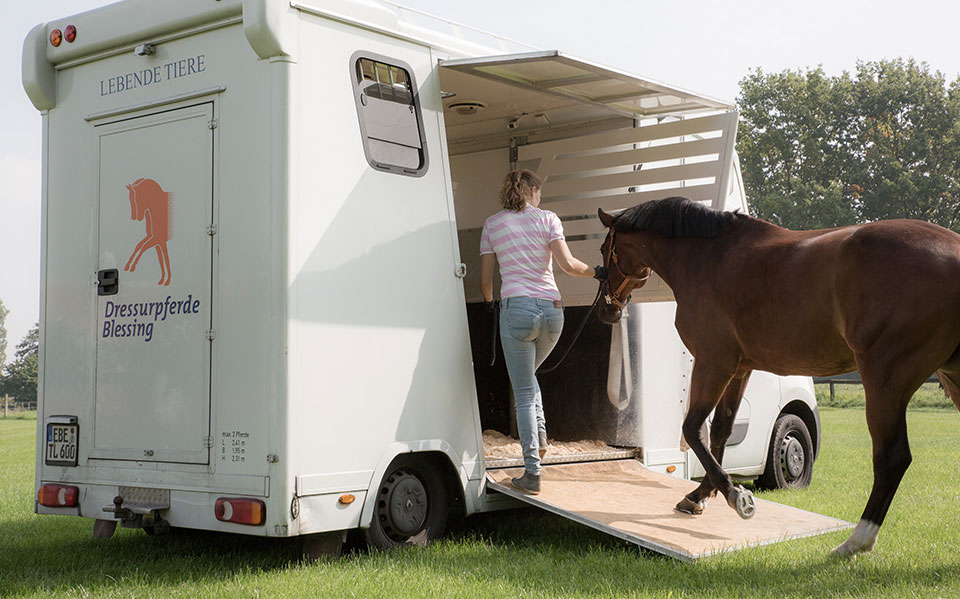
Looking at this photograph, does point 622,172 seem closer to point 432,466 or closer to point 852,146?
point 432,466

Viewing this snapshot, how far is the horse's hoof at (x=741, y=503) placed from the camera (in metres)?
5.78

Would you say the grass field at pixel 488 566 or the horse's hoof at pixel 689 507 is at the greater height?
the horse's hoof at pixel 689 507

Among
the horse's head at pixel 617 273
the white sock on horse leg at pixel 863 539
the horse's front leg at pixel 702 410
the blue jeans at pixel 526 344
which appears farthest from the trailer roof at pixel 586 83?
the white sock on horse leg at pixel 863 539

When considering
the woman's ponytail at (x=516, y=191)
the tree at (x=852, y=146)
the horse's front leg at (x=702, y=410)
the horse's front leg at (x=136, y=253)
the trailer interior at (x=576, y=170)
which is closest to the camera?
the horse's front leg at (x=136, y=253)

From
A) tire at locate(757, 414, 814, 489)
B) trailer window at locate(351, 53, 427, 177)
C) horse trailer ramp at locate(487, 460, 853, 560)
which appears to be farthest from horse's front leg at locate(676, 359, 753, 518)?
tire at locate(757, 414, 814, 489)

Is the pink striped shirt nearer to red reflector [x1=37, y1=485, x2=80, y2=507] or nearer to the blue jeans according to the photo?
the blue jeans

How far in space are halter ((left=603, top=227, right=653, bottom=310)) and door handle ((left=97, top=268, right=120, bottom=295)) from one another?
326cm

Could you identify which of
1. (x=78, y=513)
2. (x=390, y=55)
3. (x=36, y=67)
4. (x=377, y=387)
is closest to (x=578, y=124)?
(x=390, y=55)

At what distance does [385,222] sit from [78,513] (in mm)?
2566

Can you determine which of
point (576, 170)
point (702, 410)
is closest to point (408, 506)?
point (702, 410)

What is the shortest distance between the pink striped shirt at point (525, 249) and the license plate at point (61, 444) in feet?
9.26

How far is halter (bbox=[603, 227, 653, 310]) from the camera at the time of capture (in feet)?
22.5

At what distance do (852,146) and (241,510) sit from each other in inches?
1627

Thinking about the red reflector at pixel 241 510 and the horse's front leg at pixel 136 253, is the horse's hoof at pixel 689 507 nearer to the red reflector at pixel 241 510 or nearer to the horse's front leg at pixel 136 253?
the red reflector at pixel 241 510
